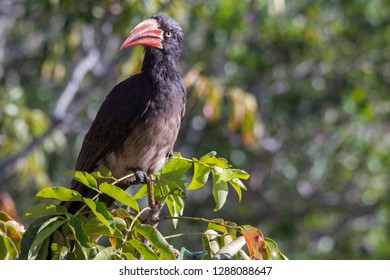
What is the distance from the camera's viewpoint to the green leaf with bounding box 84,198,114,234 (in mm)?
2549

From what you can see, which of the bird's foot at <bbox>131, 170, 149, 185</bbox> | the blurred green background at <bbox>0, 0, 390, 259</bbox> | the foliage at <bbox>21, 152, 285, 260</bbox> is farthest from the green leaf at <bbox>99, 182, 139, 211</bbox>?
the blurred green background at <bbox>0, 0, 390, 259</bbox>

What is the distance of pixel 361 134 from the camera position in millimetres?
10328

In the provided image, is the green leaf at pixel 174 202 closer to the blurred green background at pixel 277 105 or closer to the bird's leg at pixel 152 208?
the bird's leg at pixel 152 208

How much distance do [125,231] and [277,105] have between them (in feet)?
24.4

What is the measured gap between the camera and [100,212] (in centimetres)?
258

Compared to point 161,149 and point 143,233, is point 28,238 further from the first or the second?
point 161,149

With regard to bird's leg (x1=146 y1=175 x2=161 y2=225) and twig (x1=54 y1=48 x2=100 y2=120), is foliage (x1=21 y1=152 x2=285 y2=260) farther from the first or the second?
twig (x1=54 y1=48 x2=100 y2=120)

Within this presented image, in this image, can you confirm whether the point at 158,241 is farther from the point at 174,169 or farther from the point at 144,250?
the point at 174,169

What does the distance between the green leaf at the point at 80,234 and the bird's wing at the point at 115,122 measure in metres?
1.51

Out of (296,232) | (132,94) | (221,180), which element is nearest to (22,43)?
(296,232)

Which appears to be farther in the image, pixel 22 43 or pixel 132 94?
pixel 22 43

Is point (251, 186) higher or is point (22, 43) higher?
point (22, 43)

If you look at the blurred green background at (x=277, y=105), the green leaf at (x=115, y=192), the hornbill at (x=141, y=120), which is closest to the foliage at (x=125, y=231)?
the green leaf at (x=115, y=192)
